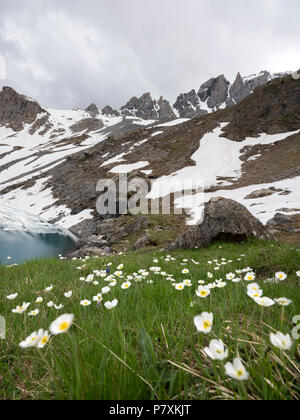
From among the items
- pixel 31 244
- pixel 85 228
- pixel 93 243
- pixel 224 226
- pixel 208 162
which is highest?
pixel 208 162

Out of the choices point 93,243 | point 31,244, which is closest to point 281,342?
point 93,243

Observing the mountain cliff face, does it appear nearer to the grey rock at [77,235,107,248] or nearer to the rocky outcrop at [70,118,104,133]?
the grey rock at [77,235,107,248]

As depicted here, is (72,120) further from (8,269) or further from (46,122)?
(8,269)

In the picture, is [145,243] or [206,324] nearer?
[206,324]

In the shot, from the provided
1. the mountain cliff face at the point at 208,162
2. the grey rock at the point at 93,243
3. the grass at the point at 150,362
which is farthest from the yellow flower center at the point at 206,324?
the grey rock at the point at 93,243

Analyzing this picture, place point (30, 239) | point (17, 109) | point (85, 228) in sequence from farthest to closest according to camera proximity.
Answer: point (17, 109), point (85, 228), point (30, 239)

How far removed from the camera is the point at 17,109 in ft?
601

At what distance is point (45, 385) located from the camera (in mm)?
1209

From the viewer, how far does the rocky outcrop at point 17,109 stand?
179625 mm

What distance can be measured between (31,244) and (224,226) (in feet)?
62.0

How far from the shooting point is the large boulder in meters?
9.10

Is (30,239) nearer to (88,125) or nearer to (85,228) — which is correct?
(85,228)
